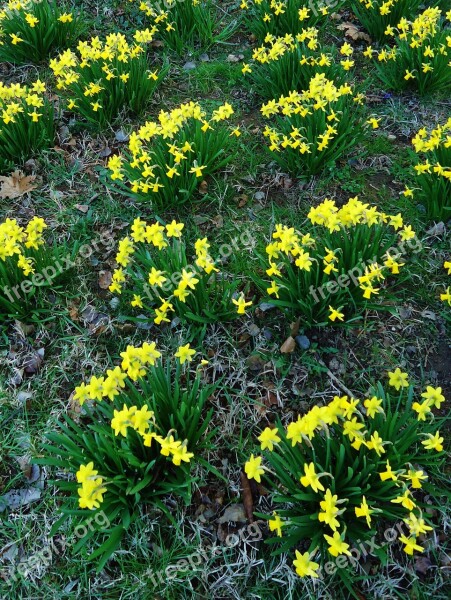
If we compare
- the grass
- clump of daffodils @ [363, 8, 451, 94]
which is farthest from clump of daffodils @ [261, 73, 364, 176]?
clump of daffodils @ [363, 8, 451, 94]

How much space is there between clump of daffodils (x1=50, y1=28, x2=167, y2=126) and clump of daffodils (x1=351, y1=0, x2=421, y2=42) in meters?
2.08

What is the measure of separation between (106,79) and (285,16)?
5.68ft

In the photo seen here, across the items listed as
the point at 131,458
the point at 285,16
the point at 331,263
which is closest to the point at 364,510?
the point at 131,458

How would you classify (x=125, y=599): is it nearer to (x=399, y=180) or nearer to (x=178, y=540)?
(x=178, y=540)

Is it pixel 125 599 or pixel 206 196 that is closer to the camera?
pixel 125 599

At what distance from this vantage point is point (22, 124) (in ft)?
12.5

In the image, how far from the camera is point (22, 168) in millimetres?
3959

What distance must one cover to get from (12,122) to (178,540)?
10.3 feet

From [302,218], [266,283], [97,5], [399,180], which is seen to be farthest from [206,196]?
[97,5]

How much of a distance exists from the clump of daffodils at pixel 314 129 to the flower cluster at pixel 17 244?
1.75m

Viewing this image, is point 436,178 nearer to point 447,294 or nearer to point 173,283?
point 447,294

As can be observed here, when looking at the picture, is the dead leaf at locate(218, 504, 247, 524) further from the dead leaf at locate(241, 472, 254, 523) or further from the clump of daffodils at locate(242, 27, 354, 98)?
the clump of daffodils at locate(242, 27, 354, 98)

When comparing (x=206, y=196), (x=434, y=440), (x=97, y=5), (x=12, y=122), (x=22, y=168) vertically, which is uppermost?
(x=97, y=5)

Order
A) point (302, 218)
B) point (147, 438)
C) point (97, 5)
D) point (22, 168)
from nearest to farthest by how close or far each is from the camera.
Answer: point (147, 438) → point (302, 218) → point (22, 168) → point (97, 5)
